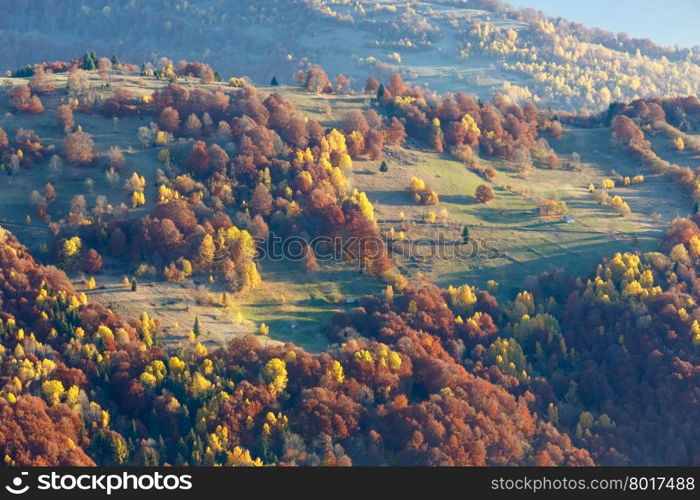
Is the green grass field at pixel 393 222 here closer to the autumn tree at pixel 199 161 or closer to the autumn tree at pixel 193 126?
the autumn tree at pixel 199 161

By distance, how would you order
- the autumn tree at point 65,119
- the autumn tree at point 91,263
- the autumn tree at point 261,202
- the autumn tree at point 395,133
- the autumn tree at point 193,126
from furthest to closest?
the autumn tree at point 395,133 → the autumn tree at point 193,126 → the autumn tree at point 65,119 → the autumn tree at point 261,202 → the autumn tree at point 91,263

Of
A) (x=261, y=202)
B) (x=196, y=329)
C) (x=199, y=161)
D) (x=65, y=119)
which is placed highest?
(x=65, y=119)

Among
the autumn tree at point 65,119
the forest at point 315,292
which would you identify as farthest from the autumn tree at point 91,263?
the autumn tree at point 65,119

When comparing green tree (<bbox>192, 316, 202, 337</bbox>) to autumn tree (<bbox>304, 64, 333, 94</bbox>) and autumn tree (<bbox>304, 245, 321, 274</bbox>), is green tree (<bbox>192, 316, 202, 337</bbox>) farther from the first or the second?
autumn tree (<bbox>304, 64, 333, 94</bbox>)

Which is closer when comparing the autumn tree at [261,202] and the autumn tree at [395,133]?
the autumn tree at [261,202]

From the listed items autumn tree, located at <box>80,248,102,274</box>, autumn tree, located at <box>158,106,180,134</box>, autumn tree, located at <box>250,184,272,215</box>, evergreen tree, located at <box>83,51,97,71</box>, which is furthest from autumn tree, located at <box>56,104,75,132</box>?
autumn tree, located at <box>80,248,102,274</box>

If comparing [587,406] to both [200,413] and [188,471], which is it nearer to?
[200,413]

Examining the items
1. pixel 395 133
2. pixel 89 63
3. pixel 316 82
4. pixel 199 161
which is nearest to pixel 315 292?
pixel 199 161

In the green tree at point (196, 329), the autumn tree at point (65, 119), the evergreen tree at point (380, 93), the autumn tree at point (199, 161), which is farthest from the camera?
the evergreen tree at point (380, 93)

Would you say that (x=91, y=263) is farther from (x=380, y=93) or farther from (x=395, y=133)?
(x=380, y=93)

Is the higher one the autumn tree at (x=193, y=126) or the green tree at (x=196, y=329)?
the autumn tree at (x=193, y=126)

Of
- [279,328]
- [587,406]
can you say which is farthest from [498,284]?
[279,328]

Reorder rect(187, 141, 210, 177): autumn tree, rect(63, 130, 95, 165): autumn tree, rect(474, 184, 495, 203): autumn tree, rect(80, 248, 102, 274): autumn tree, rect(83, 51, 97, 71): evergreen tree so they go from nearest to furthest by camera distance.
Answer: rect(80, 248, 102, 274): autumn tree < rect(63, 130, 95, 165): autumn tree < rect(187, 141, 210, 177): autumn tree < rect(474, 184, 495, 203): autumn tree < rect(83, 51, 97, 71): evergreen tree
